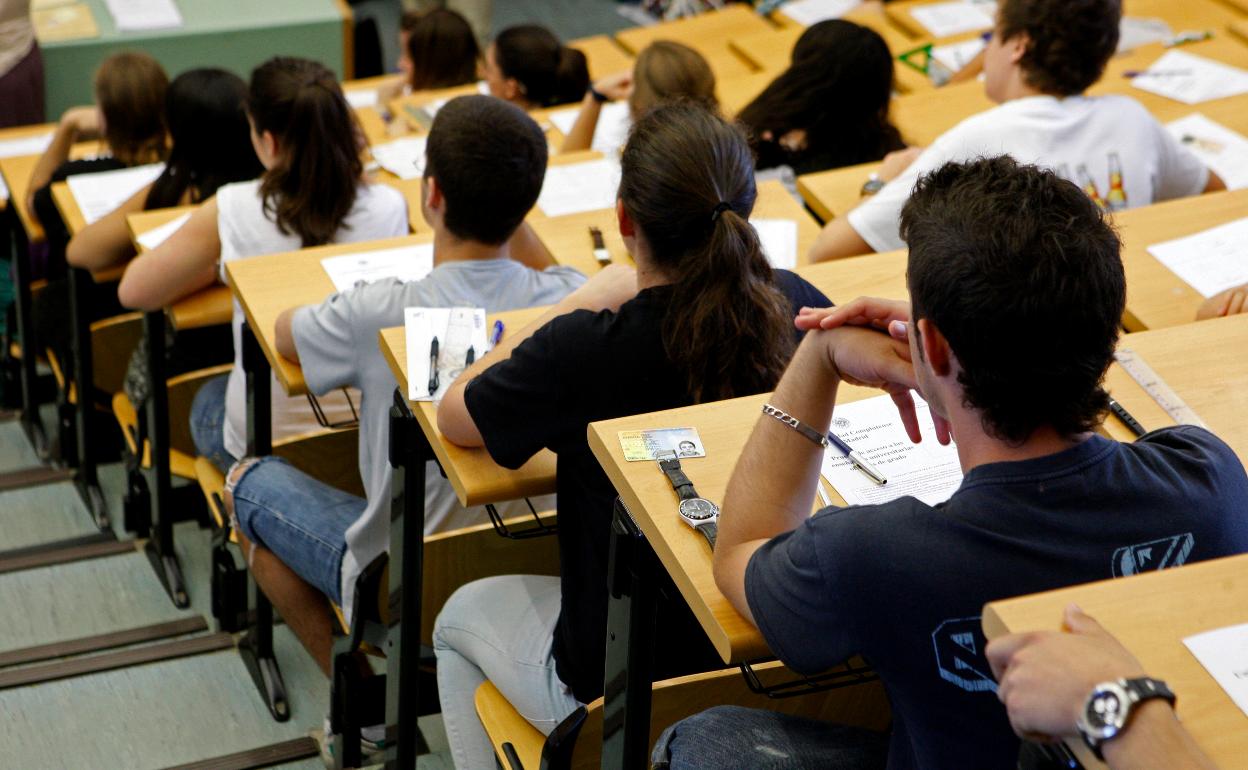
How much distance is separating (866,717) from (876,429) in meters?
0.41

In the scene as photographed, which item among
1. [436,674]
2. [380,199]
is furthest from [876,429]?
[380,199]

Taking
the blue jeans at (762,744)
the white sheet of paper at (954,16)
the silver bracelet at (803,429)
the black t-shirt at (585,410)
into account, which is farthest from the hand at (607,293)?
the white sheet of paper at (954,16)

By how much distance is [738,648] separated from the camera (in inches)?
58.9

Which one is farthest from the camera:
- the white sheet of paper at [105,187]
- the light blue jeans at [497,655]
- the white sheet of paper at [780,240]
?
the white sheet of paper at [105,187]

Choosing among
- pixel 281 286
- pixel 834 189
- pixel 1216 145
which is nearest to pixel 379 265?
pixel 281 286

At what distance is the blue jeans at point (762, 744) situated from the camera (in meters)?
1.67

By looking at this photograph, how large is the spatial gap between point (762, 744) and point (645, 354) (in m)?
0.51

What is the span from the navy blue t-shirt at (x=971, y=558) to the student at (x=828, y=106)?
7.06 ft

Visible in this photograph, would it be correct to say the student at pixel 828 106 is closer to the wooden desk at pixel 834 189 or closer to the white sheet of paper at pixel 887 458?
the wooden desk at pixel 834 189

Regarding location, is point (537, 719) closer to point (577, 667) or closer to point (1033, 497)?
point (577, 667)

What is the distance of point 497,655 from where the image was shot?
6.82ft

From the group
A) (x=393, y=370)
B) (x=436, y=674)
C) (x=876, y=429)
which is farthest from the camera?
(x=436, y=674)

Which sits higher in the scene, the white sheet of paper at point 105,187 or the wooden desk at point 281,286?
the wooden desk at point 281,286

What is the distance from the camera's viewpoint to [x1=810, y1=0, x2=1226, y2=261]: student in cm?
287
